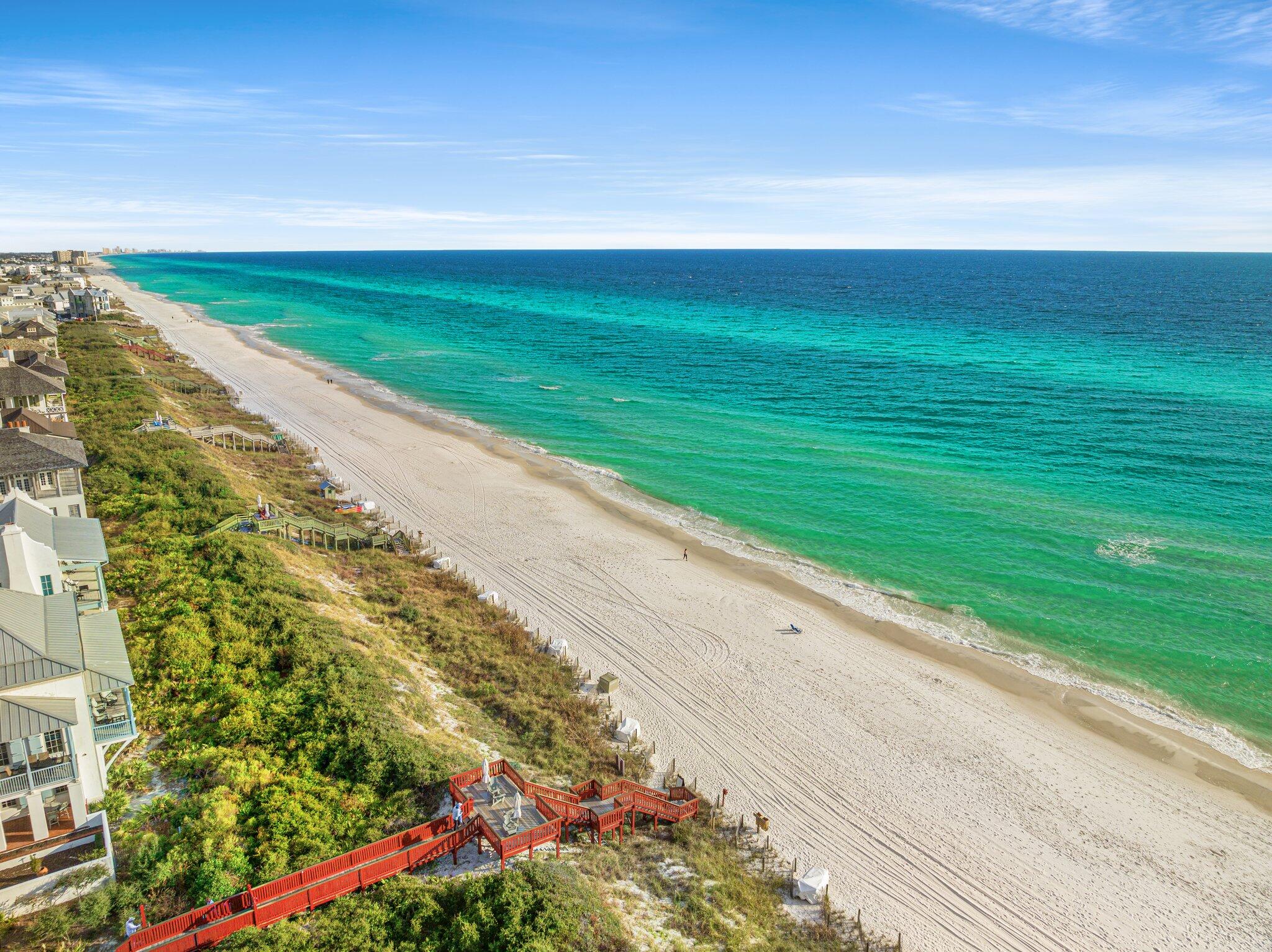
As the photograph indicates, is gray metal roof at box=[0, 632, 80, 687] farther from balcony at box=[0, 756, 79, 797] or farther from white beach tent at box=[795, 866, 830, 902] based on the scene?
white beach tent at box=[795, 866, 830, 902]

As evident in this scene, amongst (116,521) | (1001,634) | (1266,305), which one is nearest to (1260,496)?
(1001,634)

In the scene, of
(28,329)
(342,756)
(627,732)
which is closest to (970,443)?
(627,732)

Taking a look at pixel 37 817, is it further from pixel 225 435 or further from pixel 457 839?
pixel 225 435

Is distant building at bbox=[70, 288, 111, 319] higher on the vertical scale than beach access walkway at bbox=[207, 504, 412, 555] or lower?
higher

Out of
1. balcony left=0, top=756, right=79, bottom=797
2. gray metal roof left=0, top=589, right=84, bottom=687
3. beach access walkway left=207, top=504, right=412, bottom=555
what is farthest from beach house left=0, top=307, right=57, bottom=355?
balcony left=0, top=756, right=79, bottom=797

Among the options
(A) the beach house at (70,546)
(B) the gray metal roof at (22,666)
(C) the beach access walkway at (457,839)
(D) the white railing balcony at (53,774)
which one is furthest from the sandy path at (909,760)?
(B) the gray metal roof at (22,666)

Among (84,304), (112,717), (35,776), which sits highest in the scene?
(84,304)

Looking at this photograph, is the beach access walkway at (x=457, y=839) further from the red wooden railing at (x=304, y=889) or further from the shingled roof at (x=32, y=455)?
the shingled roof at (x=32, y=455)
